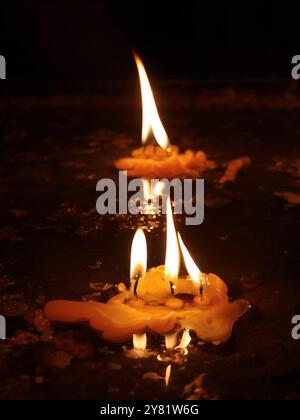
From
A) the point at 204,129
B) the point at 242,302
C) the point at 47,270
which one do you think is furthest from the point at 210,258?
the point at 204,129

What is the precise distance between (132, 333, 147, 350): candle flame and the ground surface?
1.6 inches

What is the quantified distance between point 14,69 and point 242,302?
21.4 feet

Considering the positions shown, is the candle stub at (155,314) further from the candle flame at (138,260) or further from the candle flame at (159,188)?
the candle flame at (159,188)

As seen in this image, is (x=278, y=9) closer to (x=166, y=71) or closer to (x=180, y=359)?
(x=166, y=71)

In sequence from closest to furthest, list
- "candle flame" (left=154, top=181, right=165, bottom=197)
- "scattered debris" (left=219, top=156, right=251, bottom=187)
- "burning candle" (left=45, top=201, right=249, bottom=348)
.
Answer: "burning candle" (left=45, top=201, right=249, bottom=348), "candle flame" (left=154, top=181, right=165, bottom=197), "scattered debris" (left=219, top=156, right=251, bottom=187)

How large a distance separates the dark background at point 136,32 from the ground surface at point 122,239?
2.56 metres

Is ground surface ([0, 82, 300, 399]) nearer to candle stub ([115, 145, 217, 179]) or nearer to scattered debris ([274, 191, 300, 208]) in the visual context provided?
scattered debris ([274, 191, 300, 208])

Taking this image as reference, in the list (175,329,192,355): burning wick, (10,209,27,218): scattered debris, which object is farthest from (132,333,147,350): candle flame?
(10,209,27,218): scattered debris

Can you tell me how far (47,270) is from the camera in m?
3.04

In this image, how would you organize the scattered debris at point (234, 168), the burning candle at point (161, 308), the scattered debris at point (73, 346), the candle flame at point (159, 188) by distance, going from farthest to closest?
the scattered debris at point (234, 168)
the candle flame at point (159, 188)
the burning candle at point (161, 308)
the scattered debris at point (73, 346)

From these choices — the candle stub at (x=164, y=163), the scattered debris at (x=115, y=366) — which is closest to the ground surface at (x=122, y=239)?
the scattered debris at (x=115, y=366)

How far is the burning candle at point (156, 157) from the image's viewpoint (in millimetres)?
4371

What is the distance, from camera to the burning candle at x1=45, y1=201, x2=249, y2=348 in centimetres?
246

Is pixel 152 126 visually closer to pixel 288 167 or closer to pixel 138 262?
pixel 288 167
